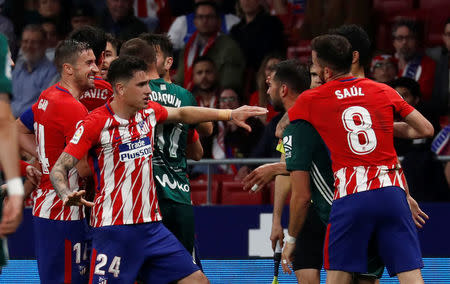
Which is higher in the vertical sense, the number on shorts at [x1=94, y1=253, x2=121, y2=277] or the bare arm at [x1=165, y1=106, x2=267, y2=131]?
the bare arm at [x1=165, y1=106, x2=267, y2=131]

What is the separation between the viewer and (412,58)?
33.3 feet

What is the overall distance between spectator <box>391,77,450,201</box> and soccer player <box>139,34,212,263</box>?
284 centimetres

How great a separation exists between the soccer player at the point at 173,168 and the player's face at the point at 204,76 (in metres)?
4.08

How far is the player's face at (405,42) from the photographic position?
10156mm

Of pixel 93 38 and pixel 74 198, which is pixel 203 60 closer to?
pixel 93 38

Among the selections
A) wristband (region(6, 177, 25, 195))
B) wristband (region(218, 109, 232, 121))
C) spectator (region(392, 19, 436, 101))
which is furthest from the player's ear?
spectator (region(392, 19, 436, 101))

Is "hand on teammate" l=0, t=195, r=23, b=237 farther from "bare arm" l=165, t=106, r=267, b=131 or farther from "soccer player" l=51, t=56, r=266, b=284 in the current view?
"bare arm" l=165, t=106, r=267, b=131

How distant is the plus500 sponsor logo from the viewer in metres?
5.82

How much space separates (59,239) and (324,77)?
6.66 ft

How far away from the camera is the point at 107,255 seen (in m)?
5.80

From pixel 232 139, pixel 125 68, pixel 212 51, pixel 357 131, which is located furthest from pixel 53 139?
pixel 212 51

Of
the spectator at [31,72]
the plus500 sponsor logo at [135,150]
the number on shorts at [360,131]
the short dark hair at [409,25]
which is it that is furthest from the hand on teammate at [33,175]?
the short dark hair at [409,25]

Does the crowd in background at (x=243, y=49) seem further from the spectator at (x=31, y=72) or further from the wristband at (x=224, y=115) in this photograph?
the wristband at (x=224, y=115)

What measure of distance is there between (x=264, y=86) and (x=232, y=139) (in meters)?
0.69
